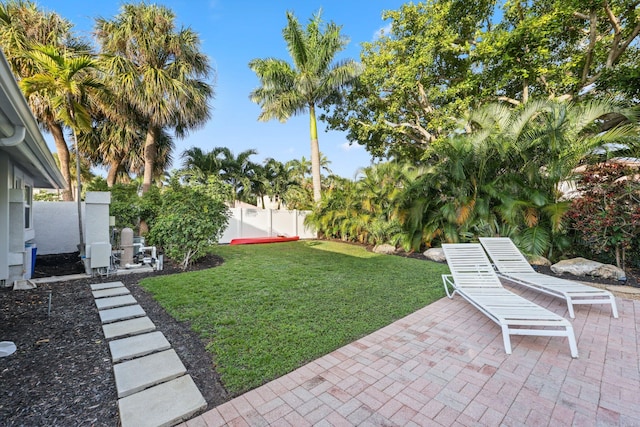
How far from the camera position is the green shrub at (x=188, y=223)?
272 inches

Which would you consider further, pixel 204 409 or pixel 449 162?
pixel 449 162

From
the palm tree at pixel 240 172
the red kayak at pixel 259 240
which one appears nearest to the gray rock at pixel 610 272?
the red kayak at pixel 259 240

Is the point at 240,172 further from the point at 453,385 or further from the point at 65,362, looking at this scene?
the point at 453,385

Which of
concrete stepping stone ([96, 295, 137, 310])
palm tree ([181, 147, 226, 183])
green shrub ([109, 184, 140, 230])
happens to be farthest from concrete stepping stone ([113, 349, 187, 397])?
palm tree ([181, 147, 226, 183])

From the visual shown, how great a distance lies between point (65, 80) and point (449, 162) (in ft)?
35.6

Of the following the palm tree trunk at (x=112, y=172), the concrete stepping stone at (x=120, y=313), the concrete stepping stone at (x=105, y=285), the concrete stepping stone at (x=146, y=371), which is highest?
the palm tree trunk at (x=112, y=172)

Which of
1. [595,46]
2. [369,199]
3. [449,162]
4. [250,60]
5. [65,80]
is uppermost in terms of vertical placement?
[250,60]

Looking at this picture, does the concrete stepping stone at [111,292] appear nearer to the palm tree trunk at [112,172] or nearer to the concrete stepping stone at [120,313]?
the concrete stepping stone at [120,313]

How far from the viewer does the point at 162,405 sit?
2.14 metres

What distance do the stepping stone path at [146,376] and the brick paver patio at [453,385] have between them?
0.79ft

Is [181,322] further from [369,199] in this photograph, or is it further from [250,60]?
[250,60]

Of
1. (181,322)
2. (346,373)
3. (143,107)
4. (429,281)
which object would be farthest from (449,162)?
(143,107)

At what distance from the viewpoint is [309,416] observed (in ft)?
6.81

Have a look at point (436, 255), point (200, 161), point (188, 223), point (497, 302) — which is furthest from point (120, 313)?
point (200, 161)
